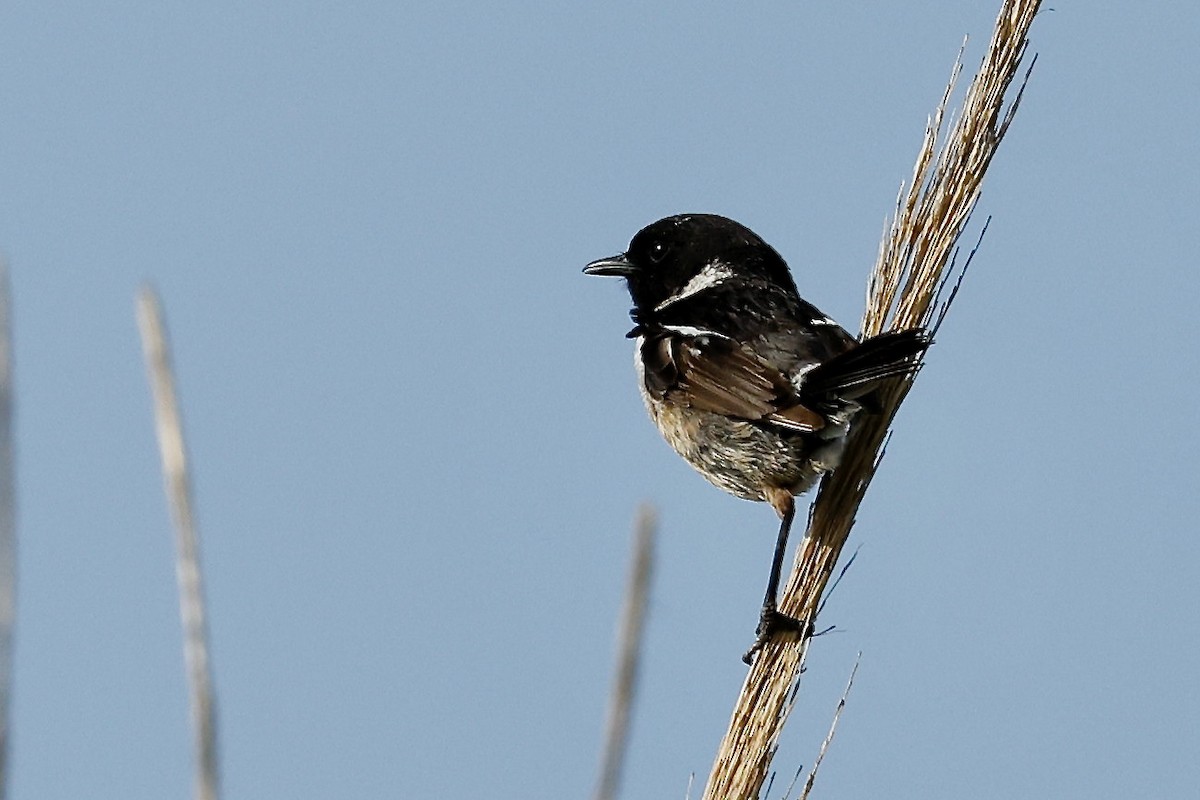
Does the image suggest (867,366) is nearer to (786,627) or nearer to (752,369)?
(752,369)

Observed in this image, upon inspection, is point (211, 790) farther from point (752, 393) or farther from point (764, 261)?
point (764, 261)

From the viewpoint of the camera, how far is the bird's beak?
6184mm

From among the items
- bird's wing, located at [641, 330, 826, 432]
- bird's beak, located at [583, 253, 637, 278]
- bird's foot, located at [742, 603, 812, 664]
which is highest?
bird's beak, located at [583, 253, 637, 278]

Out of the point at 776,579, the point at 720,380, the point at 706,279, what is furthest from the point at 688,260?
the point at 776,579

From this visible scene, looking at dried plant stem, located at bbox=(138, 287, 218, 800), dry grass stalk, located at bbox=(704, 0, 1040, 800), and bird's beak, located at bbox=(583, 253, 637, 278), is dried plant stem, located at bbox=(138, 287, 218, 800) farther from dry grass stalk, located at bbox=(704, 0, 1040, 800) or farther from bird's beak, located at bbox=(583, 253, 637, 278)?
bird's beak, located at bbox=(583, 253, 637, 278)

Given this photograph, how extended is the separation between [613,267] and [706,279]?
531 millimetres

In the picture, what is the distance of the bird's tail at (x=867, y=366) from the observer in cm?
371

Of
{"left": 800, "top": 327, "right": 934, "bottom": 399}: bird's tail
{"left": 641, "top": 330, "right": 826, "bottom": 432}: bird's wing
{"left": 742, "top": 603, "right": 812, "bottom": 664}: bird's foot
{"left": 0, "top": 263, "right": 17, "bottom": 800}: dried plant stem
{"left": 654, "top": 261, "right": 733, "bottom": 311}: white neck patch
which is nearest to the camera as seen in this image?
{"left": 0, "top": 263, "right": 17, "bottom": 800}: dried plant stem

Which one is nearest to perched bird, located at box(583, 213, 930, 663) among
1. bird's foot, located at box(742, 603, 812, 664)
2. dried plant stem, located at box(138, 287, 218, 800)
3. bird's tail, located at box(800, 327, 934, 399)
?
bird's tail, located at box(800, 327, 934, 399)

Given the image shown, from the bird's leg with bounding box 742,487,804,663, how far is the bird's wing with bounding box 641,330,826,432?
0.90 ft

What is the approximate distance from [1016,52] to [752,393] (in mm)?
1550

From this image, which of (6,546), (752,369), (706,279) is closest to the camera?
(6,546)

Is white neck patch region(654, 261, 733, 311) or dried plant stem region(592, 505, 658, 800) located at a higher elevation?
white neck patch region(654, 261, 733, 311)

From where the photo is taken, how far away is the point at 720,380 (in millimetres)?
4840
